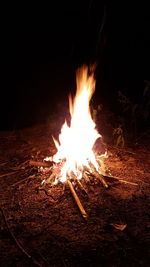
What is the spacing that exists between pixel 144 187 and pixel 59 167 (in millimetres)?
1425

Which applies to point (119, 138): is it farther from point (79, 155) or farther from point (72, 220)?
point (72, 220)

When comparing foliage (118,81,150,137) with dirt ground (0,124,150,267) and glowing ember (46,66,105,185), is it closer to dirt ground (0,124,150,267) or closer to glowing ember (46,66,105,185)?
glowing ember (46,66,105,185)

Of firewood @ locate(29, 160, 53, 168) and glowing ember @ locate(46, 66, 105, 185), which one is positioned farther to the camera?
firewood @ locate(29, 160, 53, 168)

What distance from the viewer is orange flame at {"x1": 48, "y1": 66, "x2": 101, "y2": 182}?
434 centimetres

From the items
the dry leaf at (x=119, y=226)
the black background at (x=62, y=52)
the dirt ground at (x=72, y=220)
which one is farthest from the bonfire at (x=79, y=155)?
the black background at (x=62, y=52)

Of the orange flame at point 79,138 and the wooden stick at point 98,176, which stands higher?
the orange flame at point 79,138

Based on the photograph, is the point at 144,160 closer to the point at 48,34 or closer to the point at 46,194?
the point at 46,194

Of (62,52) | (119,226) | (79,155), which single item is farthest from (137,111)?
(62,52)

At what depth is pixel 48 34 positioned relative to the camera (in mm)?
9938

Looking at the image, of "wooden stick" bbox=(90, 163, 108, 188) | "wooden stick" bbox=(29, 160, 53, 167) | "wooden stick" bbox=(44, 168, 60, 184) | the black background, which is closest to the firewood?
"wooden stick" bbox=(29, 160, 53, 167)

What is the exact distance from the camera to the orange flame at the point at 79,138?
14.3 feet

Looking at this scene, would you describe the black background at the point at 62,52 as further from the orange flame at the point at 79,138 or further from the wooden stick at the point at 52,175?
the wooden stick at the point at 52,175

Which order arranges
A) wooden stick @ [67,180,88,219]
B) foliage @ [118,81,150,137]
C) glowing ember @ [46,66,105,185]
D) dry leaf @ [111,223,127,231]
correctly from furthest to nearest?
foliage @ [118,81,150,137] < glowing ember @ [46,66,105,185] < wooden stick @ [67,180,88,219] < dry leaf @ [111,223,127,231]

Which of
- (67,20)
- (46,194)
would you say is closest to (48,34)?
(67,20)
